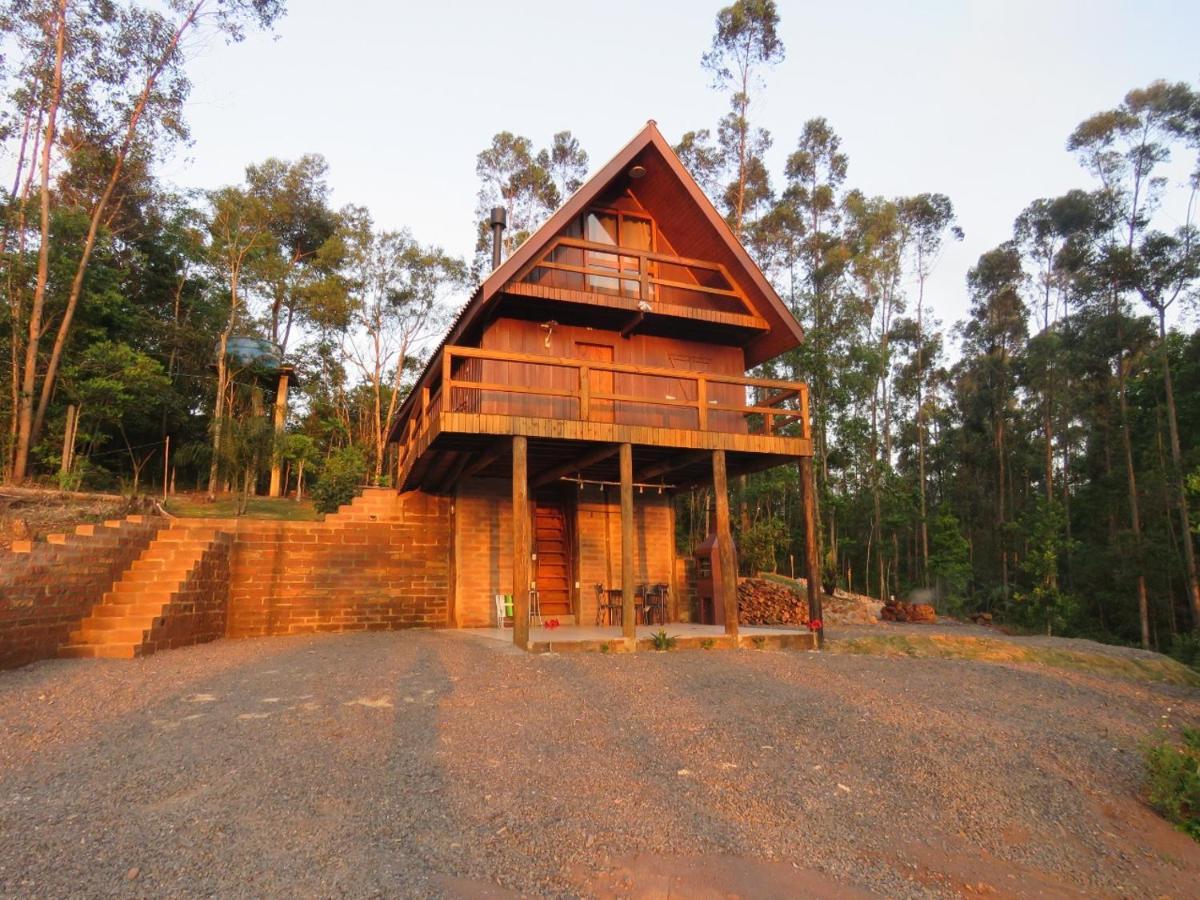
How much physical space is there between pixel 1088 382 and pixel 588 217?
26129 millimetres

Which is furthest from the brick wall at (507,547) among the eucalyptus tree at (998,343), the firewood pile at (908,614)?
the eucalyptus tree at (998,343)

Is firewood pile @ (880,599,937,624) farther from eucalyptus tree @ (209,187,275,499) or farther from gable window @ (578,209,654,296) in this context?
eucalyptus tree @ (209,187,275,499)

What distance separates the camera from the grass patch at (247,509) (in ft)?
54.2

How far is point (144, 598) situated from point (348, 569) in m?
3.70

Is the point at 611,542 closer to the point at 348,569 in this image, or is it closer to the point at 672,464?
the point at 672,464

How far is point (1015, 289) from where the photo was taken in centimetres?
3638

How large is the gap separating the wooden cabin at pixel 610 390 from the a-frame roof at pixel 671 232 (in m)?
0.03

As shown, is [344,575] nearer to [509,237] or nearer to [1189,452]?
[509,237]

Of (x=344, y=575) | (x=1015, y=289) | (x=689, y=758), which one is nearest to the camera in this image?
(x=689, y=758)

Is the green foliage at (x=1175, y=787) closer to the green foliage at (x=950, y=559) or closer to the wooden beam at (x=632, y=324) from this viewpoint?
the wooden beam at (x=632, y=324)

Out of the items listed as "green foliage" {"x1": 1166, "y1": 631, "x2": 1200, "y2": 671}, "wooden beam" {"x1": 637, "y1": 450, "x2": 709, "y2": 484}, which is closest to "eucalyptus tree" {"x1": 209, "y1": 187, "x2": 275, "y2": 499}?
"wooden beam" {"x1": 637, "y1": 450, "x2": 709, "y2": 484}

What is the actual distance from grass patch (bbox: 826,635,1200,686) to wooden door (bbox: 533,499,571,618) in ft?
18.2

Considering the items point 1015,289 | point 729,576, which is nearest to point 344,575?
point 729,576

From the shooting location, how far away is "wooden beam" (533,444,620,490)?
1119 cm
